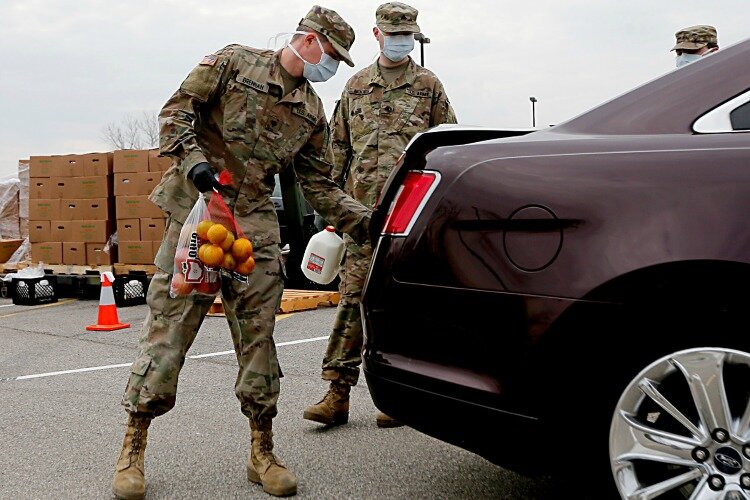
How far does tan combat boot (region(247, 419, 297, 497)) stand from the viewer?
3.14m

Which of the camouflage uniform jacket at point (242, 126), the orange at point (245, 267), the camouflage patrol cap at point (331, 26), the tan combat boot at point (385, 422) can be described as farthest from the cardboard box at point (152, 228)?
the orange at point (245, 267)

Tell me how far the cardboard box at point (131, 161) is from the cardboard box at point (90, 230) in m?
0.71

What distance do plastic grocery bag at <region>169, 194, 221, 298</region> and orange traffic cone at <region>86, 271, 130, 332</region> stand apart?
507cm

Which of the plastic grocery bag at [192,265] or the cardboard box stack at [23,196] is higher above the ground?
the cardboard box stack at [23,196]

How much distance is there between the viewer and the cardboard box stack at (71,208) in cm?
1054

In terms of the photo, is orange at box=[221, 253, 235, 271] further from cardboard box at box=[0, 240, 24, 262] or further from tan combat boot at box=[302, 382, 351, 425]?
cardboard box at box=[0, 240, 24, 262]

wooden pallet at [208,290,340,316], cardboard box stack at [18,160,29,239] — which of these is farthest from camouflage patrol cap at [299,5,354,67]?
cardboard box stack at [18,160,29,239]

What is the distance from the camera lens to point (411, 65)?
174 inches

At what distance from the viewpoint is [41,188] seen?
36.0 ft

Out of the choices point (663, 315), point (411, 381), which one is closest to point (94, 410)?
point (411, 381)

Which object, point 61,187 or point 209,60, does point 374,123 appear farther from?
point 61,187

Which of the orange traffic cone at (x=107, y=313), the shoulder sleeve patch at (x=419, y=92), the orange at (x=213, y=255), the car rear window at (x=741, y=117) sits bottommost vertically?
the orange traffic cone at (x=107, y=313)

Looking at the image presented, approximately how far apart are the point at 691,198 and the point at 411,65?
2.52m

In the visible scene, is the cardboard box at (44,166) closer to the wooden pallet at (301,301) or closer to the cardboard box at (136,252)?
the cardboard box at (136,252)
